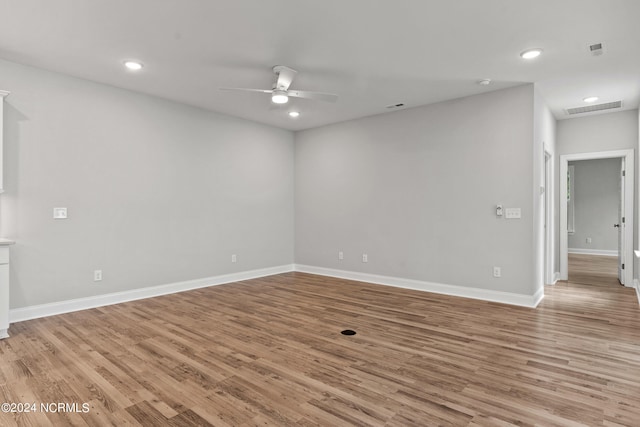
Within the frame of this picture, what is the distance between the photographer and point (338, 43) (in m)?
3.37

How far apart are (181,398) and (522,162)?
451 cm

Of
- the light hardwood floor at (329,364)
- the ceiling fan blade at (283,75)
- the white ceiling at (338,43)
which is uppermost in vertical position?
the white ceiling at (338,43)

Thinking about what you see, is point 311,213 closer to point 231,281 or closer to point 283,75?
point 231,281

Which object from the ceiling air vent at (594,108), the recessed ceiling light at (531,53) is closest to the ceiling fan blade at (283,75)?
the recessed ceiling light at (531,53)

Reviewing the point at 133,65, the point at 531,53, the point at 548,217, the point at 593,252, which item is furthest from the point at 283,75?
the point at 593,252

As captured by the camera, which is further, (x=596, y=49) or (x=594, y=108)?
(x=594, y=108)

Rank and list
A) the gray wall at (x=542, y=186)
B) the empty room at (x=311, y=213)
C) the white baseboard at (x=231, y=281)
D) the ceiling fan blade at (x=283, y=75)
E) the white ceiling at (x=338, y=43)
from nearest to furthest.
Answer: the empty room at (x=311, y=213), the white ceiling at (x=338, y=43), the ceiling fan blade at (x=283, y=75), the white baseboard at (x=231, y=281), the gray wall at (x=542, y=186)

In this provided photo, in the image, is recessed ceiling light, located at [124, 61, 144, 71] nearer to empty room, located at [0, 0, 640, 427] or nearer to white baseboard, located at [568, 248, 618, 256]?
empty room, located at [0, 0, 640, 427]

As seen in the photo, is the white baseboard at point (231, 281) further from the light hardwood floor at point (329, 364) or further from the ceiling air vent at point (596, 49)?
the ceiling air vent at point (596, 49)

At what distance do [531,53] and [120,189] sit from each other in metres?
4.98

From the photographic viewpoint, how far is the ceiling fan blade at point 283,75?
3704 mm

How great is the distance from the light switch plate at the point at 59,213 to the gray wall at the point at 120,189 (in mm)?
59

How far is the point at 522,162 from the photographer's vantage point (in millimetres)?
4539

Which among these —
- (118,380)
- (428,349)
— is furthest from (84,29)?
(428,349)
